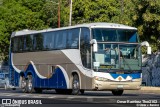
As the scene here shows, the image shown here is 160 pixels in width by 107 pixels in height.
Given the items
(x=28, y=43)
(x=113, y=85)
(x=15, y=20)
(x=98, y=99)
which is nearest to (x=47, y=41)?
(x=28, y=43)

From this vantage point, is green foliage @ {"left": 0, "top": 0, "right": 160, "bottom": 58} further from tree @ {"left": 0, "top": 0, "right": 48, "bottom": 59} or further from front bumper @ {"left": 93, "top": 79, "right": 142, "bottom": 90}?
front bumper @ {"left": 93, "top": 79, "right": 142, "bottom": 90}

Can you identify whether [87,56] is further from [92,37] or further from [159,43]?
[159,43]

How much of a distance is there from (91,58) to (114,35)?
184 cm

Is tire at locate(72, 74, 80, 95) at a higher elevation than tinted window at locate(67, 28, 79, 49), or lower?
lower

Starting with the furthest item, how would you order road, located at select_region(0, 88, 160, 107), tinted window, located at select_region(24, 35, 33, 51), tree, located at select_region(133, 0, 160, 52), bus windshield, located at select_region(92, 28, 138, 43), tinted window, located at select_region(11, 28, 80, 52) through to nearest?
tree, located at select_region(133, 0, 160, 52) < tinted window, located at select_region(24, 35, 33, 51) < tinted window, located at select_region(11, 28, 80, 52) < bus windshield, located at select_region(92, 28, 138, 43) < road, located at select_region(0, 88, 160, 107)

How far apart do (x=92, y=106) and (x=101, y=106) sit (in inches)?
18.0

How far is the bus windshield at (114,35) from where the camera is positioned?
92.6ft

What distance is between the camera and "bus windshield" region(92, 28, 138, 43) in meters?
28.2

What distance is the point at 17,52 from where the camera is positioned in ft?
119

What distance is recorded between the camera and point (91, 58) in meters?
28.0

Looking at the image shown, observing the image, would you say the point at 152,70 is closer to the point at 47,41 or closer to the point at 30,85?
the point at 30,85

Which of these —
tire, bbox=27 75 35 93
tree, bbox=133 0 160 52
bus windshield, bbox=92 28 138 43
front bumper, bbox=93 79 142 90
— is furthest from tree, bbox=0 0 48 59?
front bumper, bbox=93 79 142 90

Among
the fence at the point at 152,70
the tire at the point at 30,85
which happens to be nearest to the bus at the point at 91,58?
the tire at the point at 30,85

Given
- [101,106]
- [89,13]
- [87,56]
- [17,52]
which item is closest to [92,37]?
[87,56]
